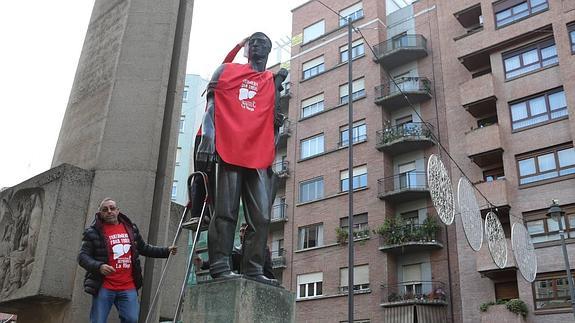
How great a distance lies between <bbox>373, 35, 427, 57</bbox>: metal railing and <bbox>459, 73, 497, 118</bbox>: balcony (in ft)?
18.4

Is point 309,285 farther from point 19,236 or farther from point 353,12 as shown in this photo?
point 19,236

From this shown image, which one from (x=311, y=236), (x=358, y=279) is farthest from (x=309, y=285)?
(x=358, y=279)

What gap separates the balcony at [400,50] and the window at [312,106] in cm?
534

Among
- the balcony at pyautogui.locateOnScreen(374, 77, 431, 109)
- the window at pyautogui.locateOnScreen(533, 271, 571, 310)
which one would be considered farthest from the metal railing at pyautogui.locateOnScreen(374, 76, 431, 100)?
the window at pyautogui.locateOnScreen(533, 271, 571, 310)

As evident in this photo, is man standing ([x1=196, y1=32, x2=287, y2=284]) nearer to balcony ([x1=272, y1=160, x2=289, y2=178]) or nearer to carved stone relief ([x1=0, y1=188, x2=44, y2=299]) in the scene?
carved stone relief ([x1=0, y1=188, x2=44, y2=299])

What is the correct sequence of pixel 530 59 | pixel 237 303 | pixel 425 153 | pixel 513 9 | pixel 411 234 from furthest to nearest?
pixel 425 153 → pixel 513 9 → pixel 411 234 → pixel 530 59 → pixel 237 303

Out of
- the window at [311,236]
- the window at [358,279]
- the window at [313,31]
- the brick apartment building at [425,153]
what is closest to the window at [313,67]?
the brick apartment building at [425,153]

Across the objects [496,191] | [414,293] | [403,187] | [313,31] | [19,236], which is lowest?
[19,236]

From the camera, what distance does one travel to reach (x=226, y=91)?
599 centimetres

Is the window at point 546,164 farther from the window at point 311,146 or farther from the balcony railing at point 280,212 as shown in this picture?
the balcony railing at point 280,212

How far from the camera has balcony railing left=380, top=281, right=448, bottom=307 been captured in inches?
1196

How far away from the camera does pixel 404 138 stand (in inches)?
1355

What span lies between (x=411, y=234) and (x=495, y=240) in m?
11.7

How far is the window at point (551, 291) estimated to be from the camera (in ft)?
86.2
